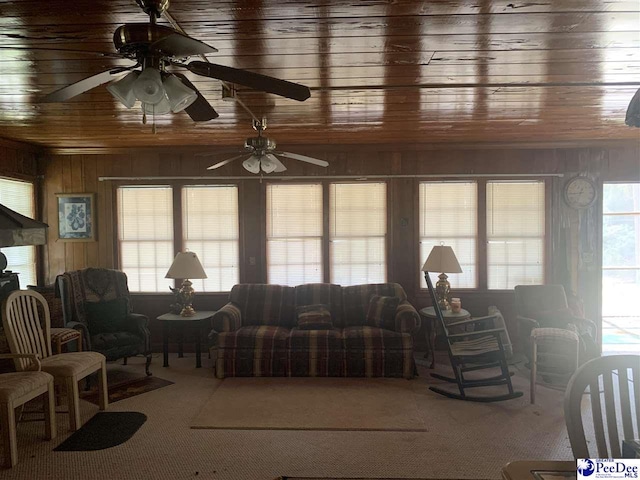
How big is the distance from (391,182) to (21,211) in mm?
4425

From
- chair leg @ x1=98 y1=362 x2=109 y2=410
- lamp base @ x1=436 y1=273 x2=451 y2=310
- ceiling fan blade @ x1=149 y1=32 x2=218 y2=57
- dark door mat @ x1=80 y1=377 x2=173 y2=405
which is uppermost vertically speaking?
ceiling fan blade @ x1=149 y1=32 x2=218 y2=57

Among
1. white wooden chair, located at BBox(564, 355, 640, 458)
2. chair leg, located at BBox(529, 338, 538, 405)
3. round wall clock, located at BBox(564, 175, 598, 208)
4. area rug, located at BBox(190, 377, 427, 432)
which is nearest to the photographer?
white wooden chair, located at BBox(564, 355, 640, 458)

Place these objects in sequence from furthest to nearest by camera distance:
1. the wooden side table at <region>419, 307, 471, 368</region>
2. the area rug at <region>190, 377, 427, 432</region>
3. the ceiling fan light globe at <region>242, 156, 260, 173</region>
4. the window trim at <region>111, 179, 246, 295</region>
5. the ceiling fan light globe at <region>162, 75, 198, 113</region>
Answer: the window trim at <region>111, 179, 246, 295</region>
the wooden side table at <region>419, 307, 471, 368</region>
the ceiling fan light globe at <region>242, 156, 260, 173</region>
the area rug at <region>190, 377, 427, 432</region>
the ceiling fan light globe at <region>162, 75, 198, 113</region>

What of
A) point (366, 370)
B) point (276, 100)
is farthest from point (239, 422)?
point (276, 100)

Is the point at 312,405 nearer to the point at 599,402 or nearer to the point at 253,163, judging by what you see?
the point at 253,163

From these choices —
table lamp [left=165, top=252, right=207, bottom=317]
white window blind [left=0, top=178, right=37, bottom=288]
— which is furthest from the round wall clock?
white window blind [left=0, top=178, right=37, bottom=288]

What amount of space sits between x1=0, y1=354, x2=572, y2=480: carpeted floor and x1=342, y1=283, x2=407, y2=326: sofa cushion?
148 cm

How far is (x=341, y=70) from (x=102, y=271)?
12.3ft

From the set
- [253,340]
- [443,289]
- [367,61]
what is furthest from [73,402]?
[443,289]

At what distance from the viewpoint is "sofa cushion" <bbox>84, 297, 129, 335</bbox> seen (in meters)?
5.04

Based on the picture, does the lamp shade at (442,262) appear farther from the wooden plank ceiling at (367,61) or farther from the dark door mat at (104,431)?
the dark door mat at (104,431)

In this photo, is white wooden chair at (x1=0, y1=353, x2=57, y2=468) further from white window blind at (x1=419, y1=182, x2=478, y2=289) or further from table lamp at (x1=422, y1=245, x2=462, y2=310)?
white window blind at (x1=419, y1=182, x2=478, y2=289)

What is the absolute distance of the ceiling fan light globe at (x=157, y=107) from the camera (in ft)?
6.14

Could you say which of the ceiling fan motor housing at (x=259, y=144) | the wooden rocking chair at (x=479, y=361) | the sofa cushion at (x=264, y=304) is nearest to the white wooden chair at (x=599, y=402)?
the wooden rocking chair at (x=479, y=361)
